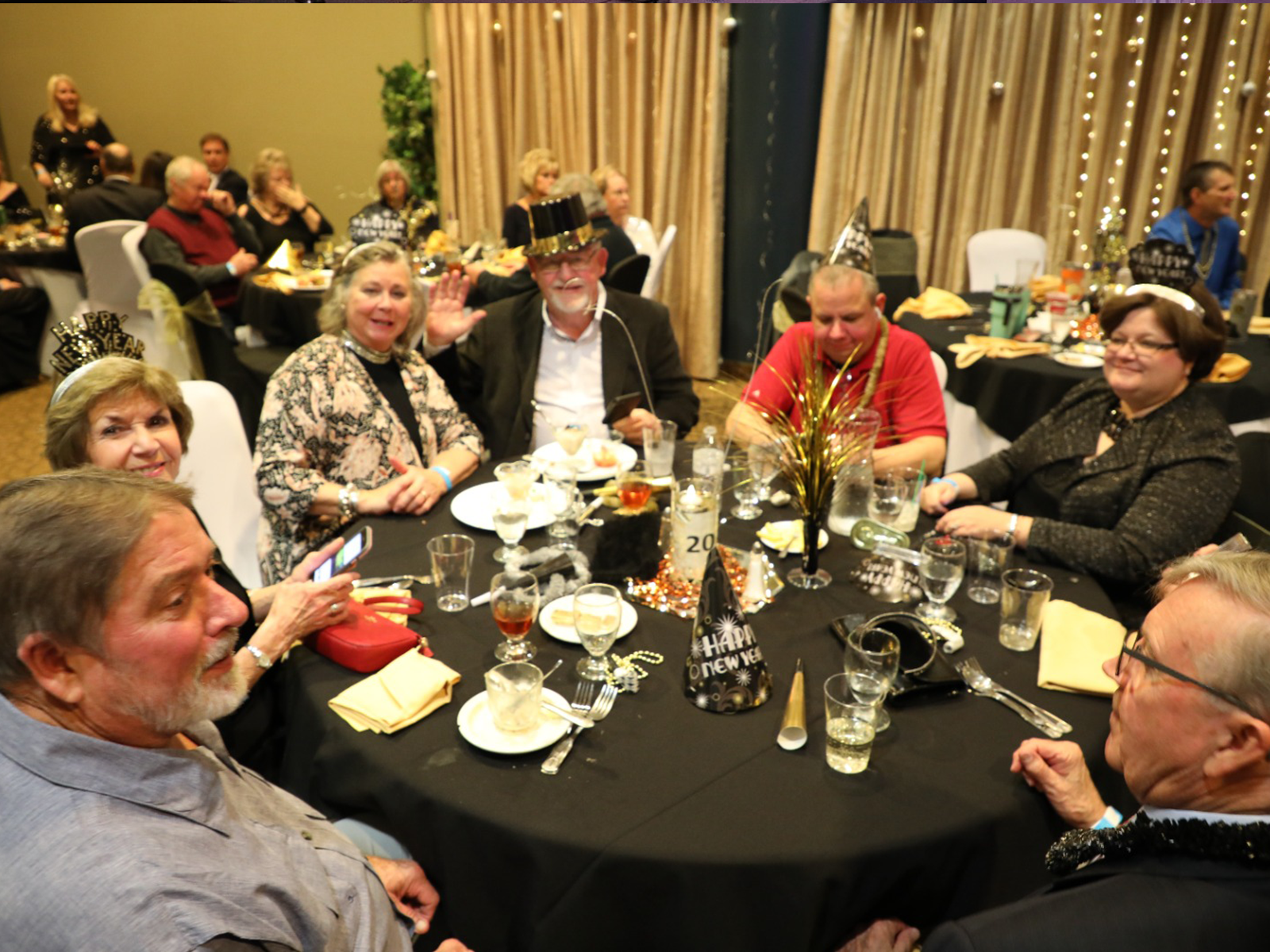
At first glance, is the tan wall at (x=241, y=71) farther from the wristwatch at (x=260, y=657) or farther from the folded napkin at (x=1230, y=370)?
the wristwatch at (x=260, y=657)

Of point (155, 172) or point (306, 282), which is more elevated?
point (155, 172)

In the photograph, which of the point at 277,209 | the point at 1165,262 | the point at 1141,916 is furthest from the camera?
the point at 277,209

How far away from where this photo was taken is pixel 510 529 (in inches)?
86.7

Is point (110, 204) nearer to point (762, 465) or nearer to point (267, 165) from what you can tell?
point (267, 165)

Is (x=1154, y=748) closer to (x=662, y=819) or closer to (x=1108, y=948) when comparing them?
(x=1108, y=948)

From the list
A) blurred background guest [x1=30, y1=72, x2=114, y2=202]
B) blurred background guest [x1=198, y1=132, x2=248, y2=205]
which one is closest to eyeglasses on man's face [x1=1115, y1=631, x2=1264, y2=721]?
blurred background guest [x1=198, y1=132, x2=248, y2=205]

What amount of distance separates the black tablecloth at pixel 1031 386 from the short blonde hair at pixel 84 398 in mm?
3271

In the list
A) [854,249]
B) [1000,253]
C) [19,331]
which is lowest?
[19,331]

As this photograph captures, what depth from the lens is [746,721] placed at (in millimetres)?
1672

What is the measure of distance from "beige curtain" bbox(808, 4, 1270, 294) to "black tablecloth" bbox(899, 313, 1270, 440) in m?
2.02

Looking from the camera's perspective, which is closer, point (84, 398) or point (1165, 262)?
point (84, 398)

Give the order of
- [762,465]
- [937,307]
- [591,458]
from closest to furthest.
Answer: [762,465]
[591,458]
[937,307]

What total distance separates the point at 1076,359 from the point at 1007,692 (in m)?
2.80

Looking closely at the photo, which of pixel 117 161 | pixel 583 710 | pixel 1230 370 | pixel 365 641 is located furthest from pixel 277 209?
pixel 583 710
